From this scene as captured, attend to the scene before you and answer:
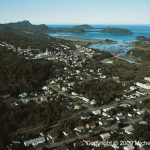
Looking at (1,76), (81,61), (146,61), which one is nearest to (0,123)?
(1,76)

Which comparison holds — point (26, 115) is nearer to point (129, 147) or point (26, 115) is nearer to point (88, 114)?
point (88, 114)

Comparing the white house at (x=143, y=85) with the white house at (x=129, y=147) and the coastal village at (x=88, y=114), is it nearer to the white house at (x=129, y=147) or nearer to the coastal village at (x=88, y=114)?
the coastal village at (x=88, y=114)

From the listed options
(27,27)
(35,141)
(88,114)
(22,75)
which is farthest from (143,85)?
(27,27)

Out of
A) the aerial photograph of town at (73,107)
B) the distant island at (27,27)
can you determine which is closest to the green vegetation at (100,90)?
the aerial photograph of town at (73,107)

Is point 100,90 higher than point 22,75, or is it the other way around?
point 22,75

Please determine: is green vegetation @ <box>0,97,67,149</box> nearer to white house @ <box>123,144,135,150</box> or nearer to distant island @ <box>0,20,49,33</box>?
white house @ <box>123,144,135,150</box>

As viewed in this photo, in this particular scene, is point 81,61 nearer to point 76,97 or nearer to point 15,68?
point 15,68

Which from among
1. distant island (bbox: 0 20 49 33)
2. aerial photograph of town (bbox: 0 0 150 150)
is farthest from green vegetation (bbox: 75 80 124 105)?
distant island (bbox: 0 20 49 33)

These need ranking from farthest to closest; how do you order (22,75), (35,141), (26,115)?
(22,75)
(26,115)
(35,141)

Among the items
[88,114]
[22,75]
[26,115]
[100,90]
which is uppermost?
[22,75]
